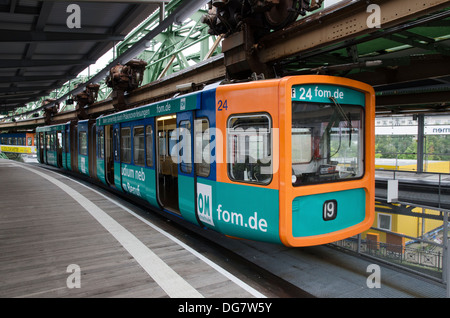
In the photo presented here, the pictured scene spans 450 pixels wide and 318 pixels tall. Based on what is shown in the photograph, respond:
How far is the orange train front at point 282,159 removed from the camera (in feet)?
15.4

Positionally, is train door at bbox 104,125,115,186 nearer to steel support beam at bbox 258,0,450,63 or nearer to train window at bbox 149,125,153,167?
train window at bbox 149,125,153,167

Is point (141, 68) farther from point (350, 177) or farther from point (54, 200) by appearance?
point (350, 177)

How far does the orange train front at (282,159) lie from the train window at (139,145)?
2.43 metres

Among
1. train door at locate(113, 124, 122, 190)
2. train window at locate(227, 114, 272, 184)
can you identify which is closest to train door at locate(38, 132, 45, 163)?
train door at locate(113, 124, 122, 190)

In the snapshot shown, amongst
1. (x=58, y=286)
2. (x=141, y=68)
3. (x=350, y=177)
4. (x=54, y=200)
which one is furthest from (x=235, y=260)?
(x=141, y=68)

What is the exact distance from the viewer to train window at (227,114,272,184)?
15.9 ft

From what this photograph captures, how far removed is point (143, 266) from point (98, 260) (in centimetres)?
84

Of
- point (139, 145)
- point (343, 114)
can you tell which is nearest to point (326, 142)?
point (343, 114)

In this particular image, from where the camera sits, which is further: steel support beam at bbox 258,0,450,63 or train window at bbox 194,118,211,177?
train window at bbox 194,118,211,177

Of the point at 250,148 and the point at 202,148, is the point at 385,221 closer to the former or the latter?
the point at 202,148

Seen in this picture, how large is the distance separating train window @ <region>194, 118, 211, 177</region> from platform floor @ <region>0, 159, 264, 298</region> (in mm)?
1451

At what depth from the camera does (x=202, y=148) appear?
239 inches

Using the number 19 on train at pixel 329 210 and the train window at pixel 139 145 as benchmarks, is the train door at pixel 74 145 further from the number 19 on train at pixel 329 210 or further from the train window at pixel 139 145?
the number 19 on train at pixel 329 210

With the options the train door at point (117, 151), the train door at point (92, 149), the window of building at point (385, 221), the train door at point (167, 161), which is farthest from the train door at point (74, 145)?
the window of building at point (385, 221)
